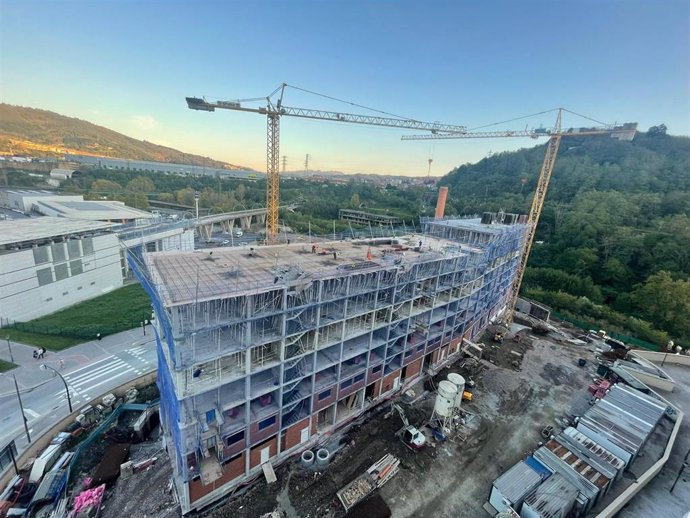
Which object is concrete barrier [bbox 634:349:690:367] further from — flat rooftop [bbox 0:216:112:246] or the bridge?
flat rooftop [bbox 0:216:112:246]

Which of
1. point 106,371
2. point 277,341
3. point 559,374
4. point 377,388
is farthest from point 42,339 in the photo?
point 559,374

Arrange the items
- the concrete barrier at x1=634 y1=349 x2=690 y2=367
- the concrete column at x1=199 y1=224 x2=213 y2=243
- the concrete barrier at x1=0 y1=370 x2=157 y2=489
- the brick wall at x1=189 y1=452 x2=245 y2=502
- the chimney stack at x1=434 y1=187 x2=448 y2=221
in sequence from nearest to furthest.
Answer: the brick wall at x1=189 y1=452 x2=245 y2=502
the concrete barrier at x1=0 y1=370 x2=157 y2=489
the concrete barrier at x1=634 y1=349 x2=690 y2=367
the chimney stack at x1=434 y1=187 x2=448 y2=221
the concrete column at x1=199 y1=224 x2=213 y2=243

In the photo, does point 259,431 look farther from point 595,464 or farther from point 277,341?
point 595,464

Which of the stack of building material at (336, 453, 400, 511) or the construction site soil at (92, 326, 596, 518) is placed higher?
the stack of building material at (336, 453, 400, 511)

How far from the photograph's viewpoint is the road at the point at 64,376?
22.4 meters

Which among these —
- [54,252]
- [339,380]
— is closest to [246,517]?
[339,380]

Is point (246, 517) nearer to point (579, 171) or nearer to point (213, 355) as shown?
point (213, 355)

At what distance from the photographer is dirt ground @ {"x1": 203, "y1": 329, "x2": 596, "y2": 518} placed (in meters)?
17.5

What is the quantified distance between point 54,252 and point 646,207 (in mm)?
118299

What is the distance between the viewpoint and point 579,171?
106125 millimetres

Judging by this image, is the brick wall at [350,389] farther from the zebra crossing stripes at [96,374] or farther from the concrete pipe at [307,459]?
the zebra crossing stripes at [96,374]

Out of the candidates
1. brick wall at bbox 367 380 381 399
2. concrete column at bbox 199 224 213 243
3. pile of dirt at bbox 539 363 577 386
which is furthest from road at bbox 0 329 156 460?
concrete column at bbox 199 224 213 243

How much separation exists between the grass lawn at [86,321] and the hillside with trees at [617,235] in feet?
214

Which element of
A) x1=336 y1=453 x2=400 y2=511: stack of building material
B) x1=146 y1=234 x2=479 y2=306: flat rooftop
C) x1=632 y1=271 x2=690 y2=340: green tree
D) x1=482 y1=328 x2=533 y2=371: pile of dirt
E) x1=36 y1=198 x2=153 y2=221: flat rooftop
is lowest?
x1=336 y1=453 x2=400 y2=511: stack of building material
